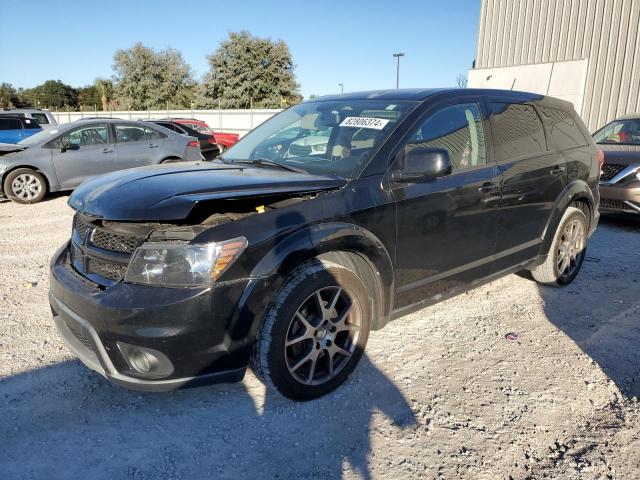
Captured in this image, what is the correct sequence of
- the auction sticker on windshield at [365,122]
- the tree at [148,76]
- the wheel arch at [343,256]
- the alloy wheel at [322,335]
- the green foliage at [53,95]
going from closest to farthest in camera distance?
the wheel arch at [343,256] → the alloy wheel at [322,335] → the auction sticker on windshield at [365,122] → the tree at [148,76] → the green foliage at [53,95]

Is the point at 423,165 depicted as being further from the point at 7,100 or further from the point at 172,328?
the point at 7,100

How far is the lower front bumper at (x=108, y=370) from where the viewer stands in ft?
8.30

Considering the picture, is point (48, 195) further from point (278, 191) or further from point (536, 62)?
point (536, 62)

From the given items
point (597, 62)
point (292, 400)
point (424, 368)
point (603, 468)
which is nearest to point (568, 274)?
point (424, 368)

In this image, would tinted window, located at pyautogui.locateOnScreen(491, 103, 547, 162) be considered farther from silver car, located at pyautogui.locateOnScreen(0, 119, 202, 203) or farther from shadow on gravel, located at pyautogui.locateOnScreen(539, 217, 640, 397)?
silver car, located at pyautogui.locateOnScreen(0, 119, 202, 203)

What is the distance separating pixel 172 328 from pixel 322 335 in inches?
35.0

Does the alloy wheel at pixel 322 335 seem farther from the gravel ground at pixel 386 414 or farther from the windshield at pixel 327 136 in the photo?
the windshield at pixel 327 136

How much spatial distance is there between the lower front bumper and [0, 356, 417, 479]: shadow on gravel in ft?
0.99

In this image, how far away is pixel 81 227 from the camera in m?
3.05

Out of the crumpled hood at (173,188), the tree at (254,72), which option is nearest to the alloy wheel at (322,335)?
the crumpled hood at (173,188)

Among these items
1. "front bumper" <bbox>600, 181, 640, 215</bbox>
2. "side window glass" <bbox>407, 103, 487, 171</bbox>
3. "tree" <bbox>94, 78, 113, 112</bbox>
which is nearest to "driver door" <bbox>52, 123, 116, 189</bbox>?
"side window glass" <bbox>407, 103, 487, 171</bbox>

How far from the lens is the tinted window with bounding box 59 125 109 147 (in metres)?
9.70

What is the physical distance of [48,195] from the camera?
10234mm

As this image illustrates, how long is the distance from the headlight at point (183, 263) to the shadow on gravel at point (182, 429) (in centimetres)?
→ 85
